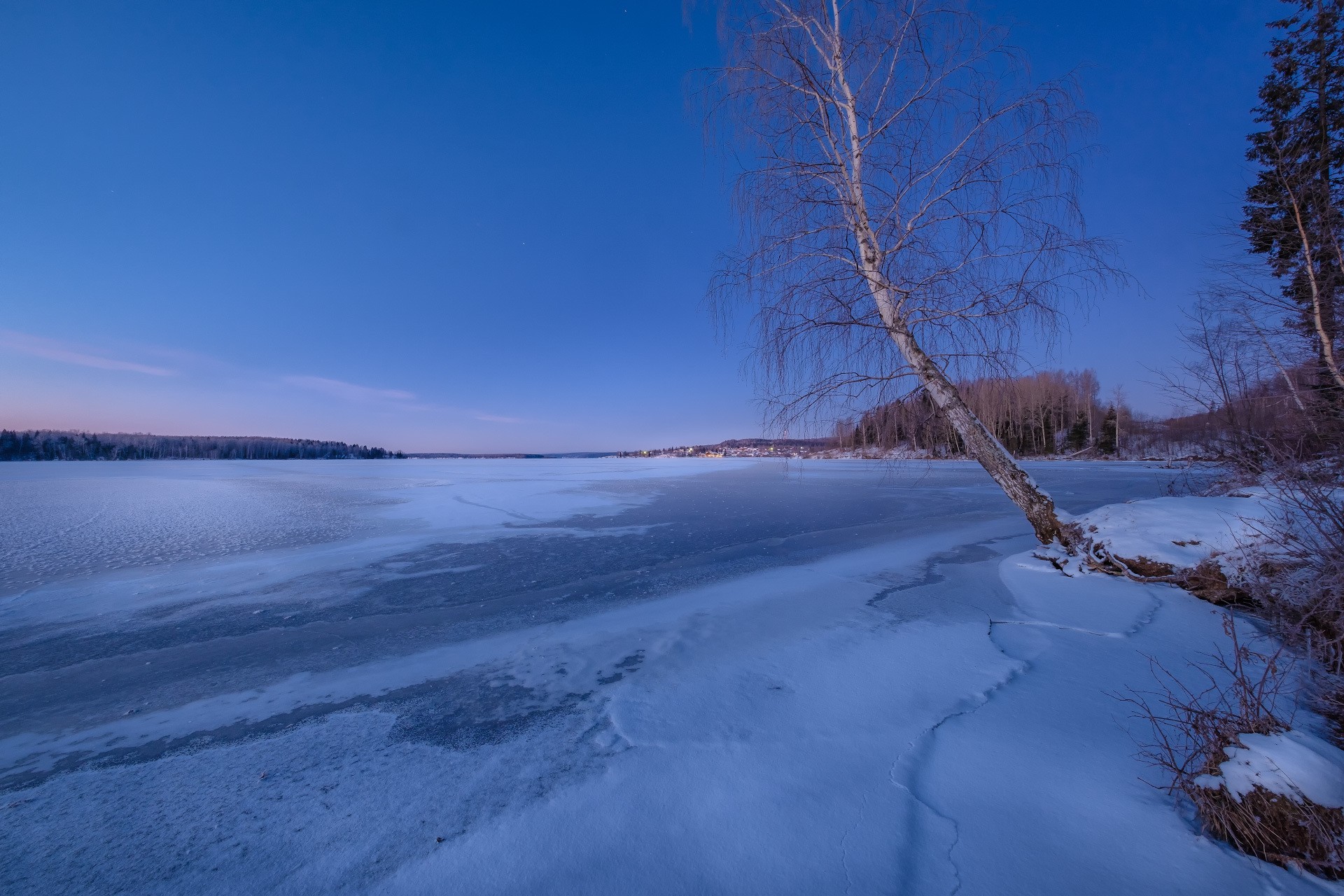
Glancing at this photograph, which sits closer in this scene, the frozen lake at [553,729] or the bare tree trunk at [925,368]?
the frozen lake at [553,729]

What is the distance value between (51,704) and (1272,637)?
6703 millimetres

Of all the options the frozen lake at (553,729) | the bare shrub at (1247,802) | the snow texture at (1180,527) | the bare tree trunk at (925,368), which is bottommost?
the frozen lake at (553,729)

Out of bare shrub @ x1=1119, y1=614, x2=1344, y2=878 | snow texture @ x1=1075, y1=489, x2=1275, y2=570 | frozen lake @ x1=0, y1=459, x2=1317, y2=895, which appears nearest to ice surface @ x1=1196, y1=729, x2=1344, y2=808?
bare shrub @ x1=1119, y1=614, x2=1344, y2=878

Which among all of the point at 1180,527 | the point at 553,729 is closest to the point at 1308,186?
the point at 1180,527

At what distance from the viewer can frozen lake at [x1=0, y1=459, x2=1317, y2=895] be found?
1.43 metres

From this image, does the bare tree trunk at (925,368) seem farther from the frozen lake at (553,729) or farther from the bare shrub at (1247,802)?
the bare shrub at (1247,802)

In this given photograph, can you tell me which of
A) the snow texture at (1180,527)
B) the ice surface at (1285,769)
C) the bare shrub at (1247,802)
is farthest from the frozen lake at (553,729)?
the snow texture at (1180,527)

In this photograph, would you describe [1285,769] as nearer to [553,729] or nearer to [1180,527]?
[553,729]

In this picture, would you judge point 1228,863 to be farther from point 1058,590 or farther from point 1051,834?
point 1058,590

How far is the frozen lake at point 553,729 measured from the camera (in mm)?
1435

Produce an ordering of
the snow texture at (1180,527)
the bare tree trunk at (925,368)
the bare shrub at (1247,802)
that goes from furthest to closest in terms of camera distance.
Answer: the bare tree trunk at (925,368), the snow texture at (1180,527), the bare shrub at (1247,802)

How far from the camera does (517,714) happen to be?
7.69 feet

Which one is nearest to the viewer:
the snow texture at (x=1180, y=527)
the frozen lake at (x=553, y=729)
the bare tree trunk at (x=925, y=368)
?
the frozen lake at (x=553, y=729)

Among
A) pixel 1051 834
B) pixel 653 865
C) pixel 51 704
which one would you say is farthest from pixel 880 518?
pixel 51 704
